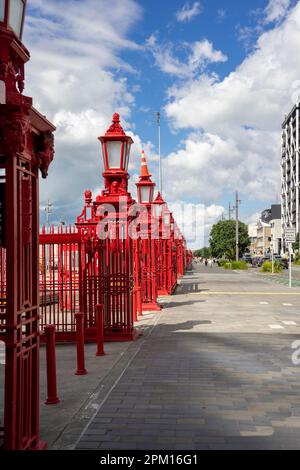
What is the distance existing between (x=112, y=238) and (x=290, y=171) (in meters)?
105

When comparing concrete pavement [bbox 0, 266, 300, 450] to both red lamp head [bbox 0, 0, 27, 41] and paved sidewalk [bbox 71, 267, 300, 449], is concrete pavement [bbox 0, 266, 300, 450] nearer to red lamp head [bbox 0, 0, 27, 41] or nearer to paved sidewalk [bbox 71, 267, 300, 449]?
paved sidewalk [bbox 71, 267, 300, 449]

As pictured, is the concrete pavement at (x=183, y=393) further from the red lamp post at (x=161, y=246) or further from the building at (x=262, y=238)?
the building at (x=262, y=238)

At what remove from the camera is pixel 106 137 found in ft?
33.5

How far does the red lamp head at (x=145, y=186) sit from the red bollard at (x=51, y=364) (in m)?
10.7

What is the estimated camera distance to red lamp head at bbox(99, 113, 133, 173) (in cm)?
1023

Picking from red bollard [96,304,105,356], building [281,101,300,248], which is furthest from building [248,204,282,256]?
red bollard [96,304,105,356]

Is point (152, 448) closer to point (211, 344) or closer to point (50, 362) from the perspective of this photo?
point (50, 362)

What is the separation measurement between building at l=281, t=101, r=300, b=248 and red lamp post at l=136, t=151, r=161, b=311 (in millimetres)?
86695

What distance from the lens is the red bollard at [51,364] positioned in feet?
18.9

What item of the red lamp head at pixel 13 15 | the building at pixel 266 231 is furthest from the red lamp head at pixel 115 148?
the building at pixel 266 231

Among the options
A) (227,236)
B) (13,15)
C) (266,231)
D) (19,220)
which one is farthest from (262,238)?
(13,15)

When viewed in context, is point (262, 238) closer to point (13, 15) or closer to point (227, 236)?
point (227, 236)
